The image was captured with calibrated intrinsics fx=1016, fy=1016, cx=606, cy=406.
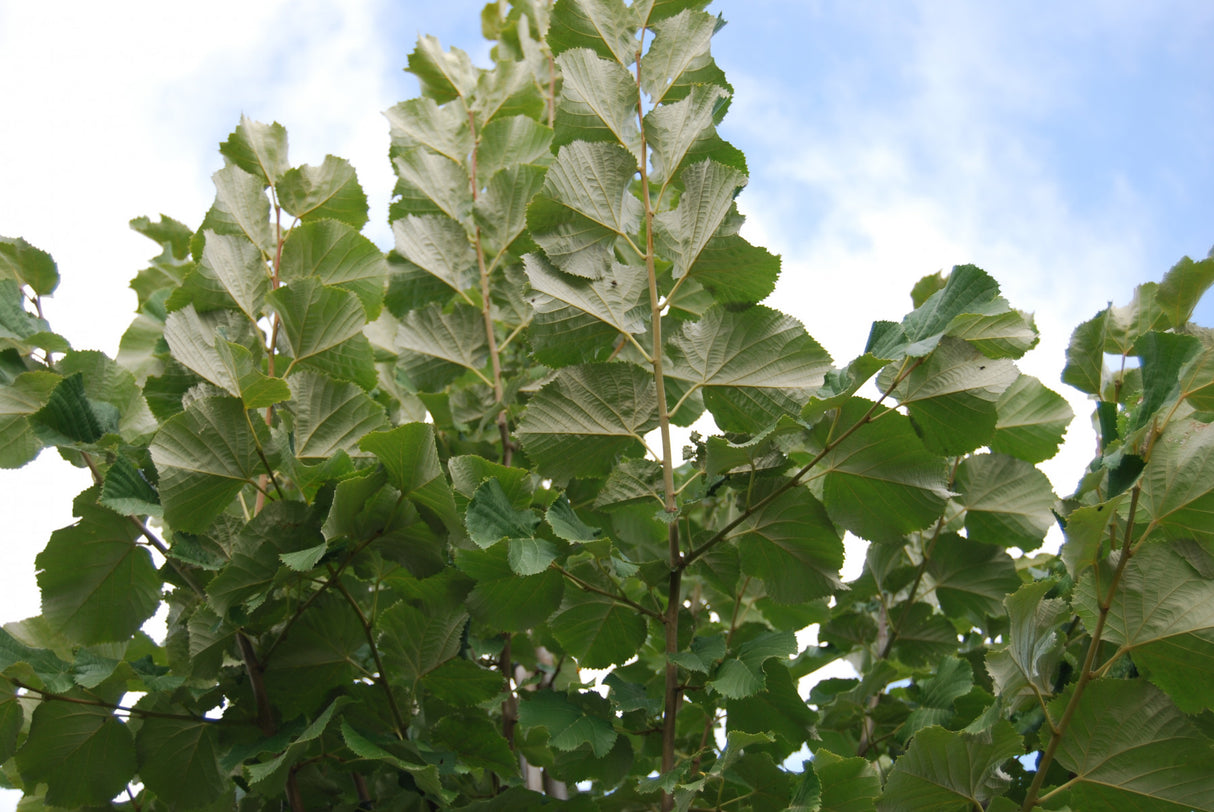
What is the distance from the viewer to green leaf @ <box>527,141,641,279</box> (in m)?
1.26

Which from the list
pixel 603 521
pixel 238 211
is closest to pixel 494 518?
pixel 603 521

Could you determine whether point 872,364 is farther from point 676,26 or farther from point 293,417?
point 293,417

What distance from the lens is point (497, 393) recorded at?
1.62 m

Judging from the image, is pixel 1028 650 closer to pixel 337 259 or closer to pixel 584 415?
pixel 584 415

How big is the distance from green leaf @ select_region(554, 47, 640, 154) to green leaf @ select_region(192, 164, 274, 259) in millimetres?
495

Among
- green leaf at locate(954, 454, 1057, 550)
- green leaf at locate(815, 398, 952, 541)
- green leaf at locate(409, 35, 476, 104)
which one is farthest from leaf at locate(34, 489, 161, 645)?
green leaf at locate(954, 454, 1057, 550)

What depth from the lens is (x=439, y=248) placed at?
1638 mm

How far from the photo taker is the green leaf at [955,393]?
3.50 feet

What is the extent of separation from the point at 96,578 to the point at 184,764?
254 millimetres

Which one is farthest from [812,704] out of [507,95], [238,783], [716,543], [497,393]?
[507,95]

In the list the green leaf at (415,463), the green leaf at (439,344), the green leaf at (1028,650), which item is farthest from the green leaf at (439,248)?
the green leaf at (1028,650)

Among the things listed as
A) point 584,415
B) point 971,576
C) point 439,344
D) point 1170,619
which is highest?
point 439,344

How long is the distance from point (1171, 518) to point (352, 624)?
92 centimetres

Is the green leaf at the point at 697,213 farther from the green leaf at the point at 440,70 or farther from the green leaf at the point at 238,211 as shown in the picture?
the green leaf at the point at 440,70
